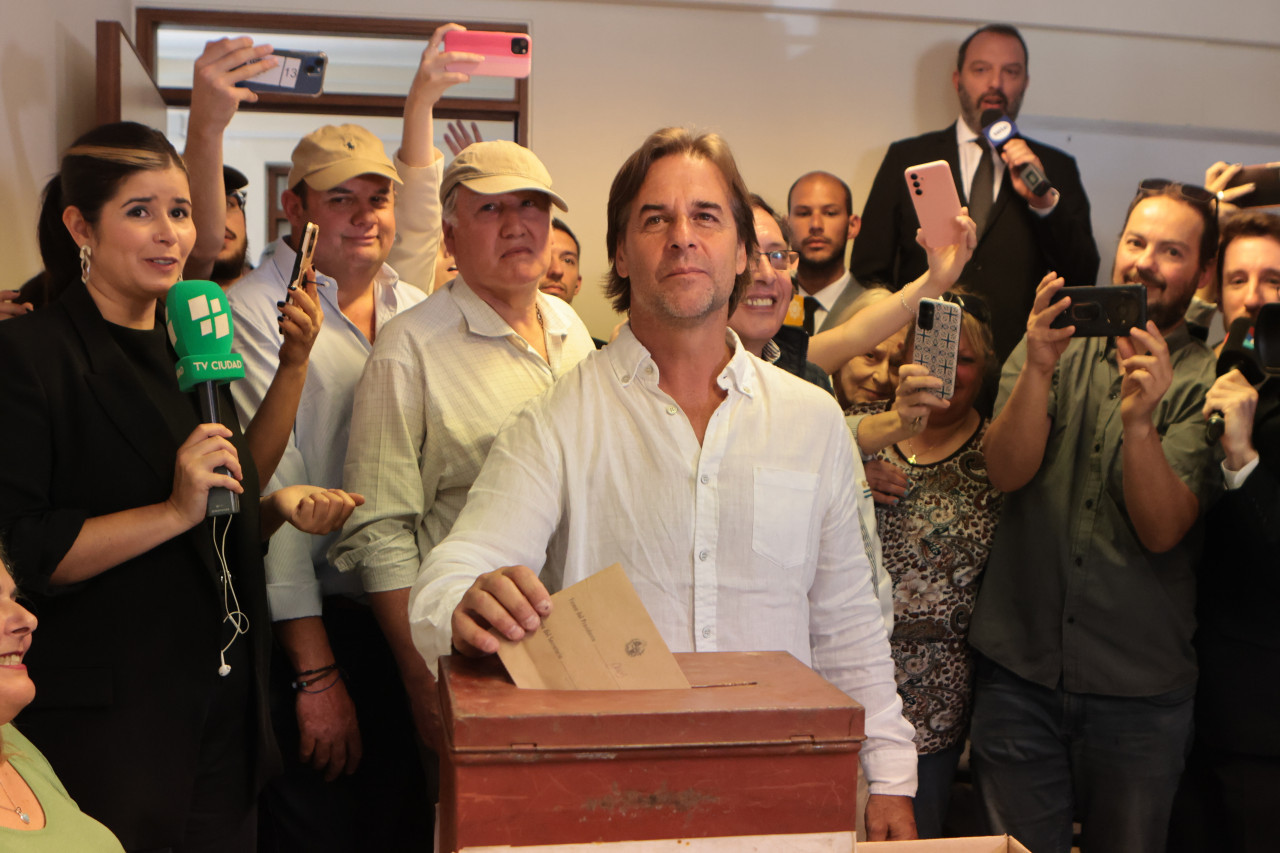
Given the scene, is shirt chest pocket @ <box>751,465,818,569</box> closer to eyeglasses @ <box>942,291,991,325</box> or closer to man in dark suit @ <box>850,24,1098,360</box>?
eyeglasses @ <box>942,291,991,325</box>

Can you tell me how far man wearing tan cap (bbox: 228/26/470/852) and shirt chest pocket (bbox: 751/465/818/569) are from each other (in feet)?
3.23

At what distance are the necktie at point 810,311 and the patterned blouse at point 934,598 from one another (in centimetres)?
168

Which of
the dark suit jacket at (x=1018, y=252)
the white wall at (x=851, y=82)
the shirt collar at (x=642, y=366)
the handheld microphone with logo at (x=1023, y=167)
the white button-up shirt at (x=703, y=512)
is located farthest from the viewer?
the white wall at (x=851, y=82)

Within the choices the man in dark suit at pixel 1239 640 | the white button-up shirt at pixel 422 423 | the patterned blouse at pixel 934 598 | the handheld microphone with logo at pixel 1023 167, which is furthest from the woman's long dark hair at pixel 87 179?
the handheld microphone with logo at pixel 1023 167

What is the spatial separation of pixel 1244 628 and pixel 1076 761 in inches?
18.9

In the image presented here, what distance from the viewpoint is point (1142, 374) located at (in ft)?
7.23

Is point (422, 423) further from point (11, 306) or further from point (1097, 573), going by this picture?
point (1097, 573)

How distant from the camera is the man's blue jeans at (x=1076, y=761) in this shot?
230 centimetres

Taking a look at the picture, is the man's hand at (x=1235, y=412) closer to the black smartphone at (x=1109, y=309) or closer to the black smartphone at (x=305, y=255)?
the black smartphone at (x=1109, y=309)

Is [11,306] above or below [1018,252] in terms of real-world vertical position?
below

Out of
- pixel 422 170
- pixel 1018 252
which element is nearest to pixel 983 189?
pixel 1018 252

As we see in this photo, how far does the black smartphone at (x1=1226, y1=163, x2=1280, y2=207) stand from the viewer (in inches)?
115

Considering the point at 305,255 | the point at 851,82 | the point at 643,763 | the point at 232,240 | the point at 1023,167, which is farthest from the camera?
the point at 851,82

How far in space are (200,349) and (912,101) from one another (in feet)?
13.2
